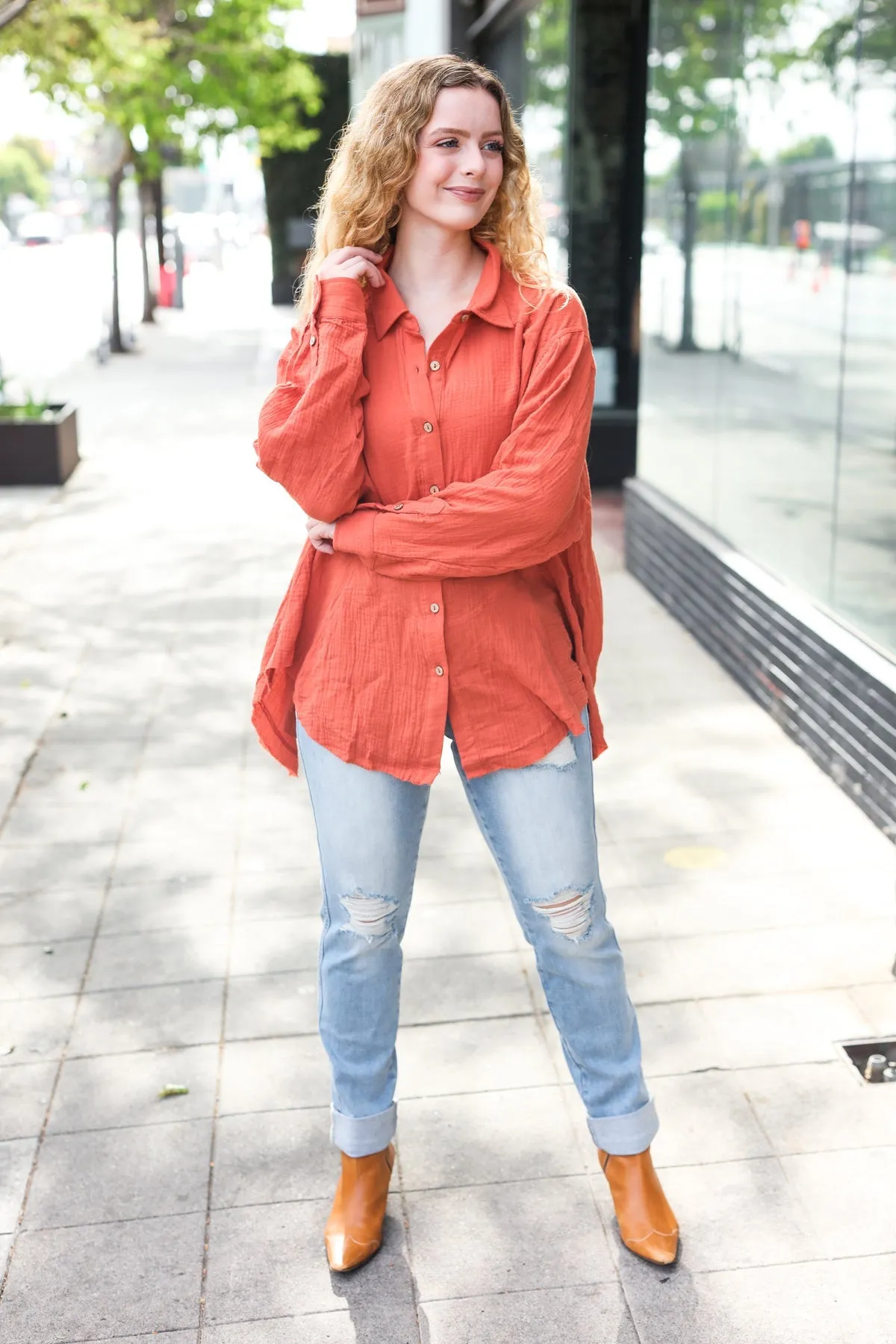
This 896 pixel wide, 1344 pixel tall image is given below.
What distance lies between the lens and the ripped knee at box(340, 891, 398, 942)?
2.72 metres

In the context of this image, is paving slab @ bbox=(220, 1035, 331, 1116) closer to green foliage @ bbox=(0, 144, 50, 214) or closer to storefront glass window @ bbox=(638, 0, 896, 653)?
storefront glass window @ bbox=(638, 0, 896, 653)

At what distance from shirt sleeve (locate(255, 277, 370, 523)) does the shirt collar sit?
0.16 feet

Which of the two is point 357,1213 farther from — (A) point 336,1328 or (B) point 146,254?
(B) point 146,254

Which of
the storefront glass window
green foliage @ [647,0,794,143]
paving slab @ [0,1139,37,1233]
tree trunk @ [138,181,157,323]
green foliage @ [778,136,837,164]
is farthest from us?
tree trunk @ [138,181,157,323]

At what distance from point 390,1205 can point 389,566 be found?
136 cm

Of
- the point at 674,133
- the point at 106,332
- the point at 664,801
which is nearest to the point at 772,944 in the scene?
the point at 664,801

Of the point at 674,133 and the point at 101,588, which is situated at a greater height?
the point at 674,133

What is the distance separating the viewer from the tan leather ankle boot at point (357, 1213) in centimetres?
292

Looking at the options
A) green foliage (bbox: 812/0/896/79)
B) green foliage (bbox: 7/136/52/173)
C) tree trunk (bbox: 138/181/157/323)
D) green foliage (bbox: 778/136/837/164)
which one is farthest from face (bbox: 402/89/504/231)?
green foliage (bbox: 7/136/52/173)

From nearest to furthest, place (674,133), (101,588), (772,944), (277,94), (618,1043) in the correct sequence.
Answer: (618,1043) → (772,944) → (674,133) → (101,588) → (277,94)

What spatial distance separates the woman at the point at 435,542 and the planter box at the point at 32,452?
375 inches

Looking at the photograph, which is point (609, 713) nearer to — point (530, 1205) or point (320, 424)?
point (530, 1205)

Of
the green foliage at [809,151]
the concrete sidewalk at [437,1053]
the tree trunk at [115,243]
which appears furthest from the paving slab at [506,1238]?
the tree trunk at [115,243]

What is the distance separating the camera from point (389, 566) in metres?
2.62
